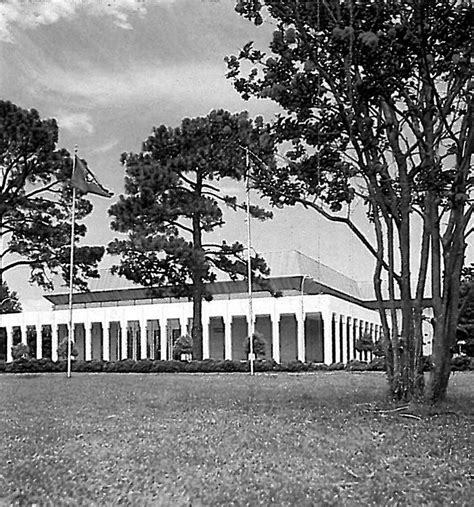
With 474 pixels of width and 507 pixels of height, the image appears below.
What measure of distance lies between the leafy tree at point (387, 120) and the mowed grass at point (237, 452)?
177cm

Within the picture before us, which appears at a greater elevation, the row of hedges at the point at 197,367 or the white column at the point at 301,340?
the white column at the point at 301,340

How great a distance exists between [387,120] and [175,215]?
49.2 ft

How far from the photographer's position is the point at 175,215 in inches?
1133

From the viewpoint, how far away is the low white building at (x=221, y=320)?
1614 inches

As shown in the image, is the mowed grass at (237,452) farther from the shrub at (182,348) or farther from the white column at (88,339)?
the white column at (88,339)

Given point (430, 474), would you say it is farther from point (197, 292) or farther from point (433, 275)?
point (197, 292)

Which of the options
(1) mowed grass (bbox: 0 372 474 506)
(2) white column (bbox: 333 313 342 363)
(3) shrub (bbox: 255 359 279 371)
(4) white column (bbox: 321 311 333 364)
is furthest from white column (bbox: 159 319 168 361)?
(1) mowed grass (bbox: 0 372 474 506)

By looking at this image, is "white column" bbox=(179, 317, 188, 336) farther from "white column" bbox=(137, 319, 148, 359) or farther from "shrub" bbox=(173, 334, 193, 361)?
"shrub" bbox=(173, 334, 193, 361)

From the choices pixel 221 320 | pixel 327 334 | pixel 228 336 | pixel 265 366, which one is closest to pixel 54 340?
pixel 221 320

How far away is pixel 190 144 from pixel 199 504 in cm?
2097

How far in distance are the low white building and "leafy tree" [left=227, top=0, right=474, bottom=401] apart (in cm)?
2485

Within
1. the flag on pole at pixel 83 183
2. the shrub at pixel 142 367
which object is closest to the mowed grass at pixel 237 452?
the flag on pole at pixel 83 183

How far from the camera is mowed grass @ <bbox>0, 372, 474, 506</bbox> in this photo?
894 centimetres

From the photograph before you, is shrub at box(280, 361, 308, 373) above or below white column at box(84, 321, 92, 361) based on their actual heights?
below
